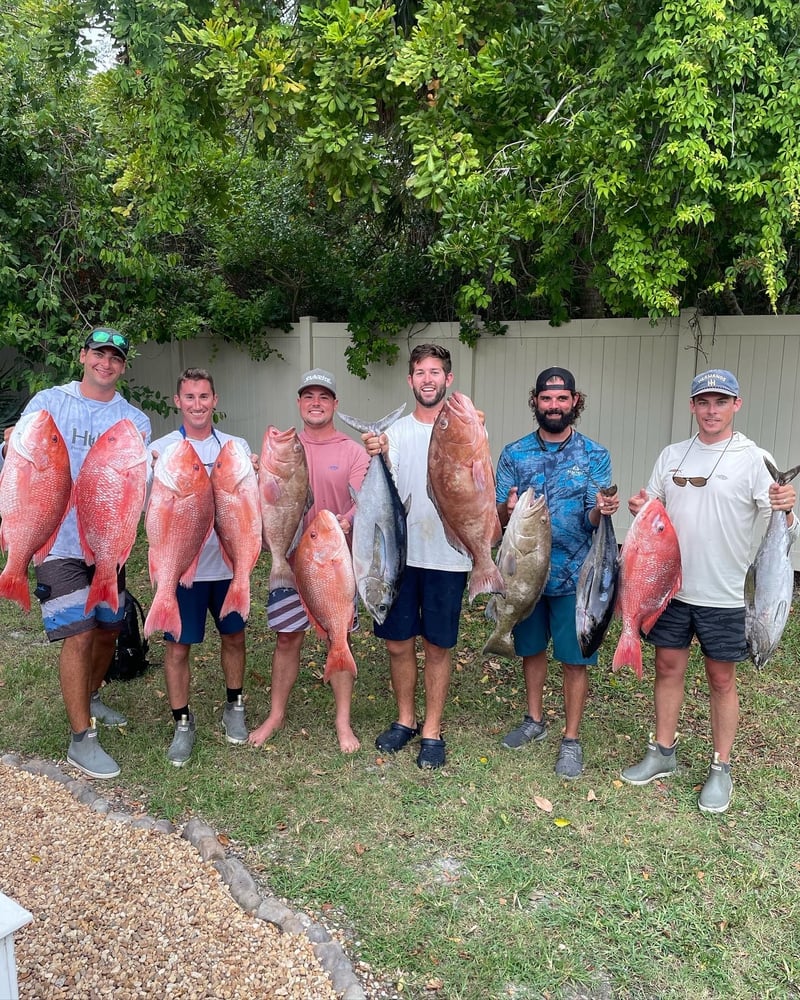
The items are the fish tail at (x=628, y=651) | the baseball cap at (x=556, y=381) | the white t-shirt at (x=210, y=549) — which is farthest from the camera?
the white t-shirt at (x=210, y=549)

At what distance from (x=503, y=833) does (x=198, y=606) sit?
1990 mm

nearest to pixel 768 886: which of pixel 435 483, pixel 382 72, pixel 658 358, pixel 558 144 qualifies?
pixel 435 483

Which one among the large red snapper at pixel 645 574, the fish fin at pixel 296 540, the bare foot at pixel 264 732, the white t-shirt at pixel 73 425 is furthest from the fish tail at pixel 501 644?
the white t-shirt at pixel 73 425

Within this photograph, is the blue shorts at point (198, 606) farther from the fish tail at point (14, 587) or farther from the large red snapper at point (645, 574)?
the large red snapper at point (645, 574)

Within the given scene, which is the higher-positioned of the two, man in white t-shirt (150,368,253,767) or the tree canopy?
the tree canopy

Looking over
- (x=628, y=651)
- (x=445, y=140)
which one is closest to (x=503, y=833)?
(x=628, y=651)

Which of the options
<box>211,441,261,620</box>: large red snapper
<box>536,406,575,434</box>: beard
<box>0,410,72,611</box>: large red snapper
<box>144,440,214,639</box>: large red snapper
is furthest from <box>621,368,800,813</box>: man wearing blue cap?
<box>0,410,72,611</box>: large red snapper

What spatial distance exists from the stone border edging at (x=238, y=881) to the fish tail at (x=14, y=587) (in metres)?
1.10

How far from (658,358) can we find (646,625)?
438 centimetres

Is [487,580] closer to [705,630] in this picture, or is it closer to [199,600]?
[705,630]

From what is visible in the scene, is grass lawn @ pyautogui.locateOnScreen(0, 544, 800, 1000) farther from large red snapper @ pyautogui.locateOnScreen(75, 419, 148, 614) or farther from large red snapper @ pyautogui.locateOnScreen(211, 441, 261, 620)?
large red snapper @ pyautogui.locateOnScreen(75, 419, 148, 614)

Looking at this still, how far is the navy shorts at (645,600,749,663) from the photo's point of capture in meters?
3.70

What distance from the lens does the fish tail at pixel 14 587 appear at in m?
3.54

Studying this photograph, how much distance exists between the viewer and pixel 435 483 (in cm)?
357
